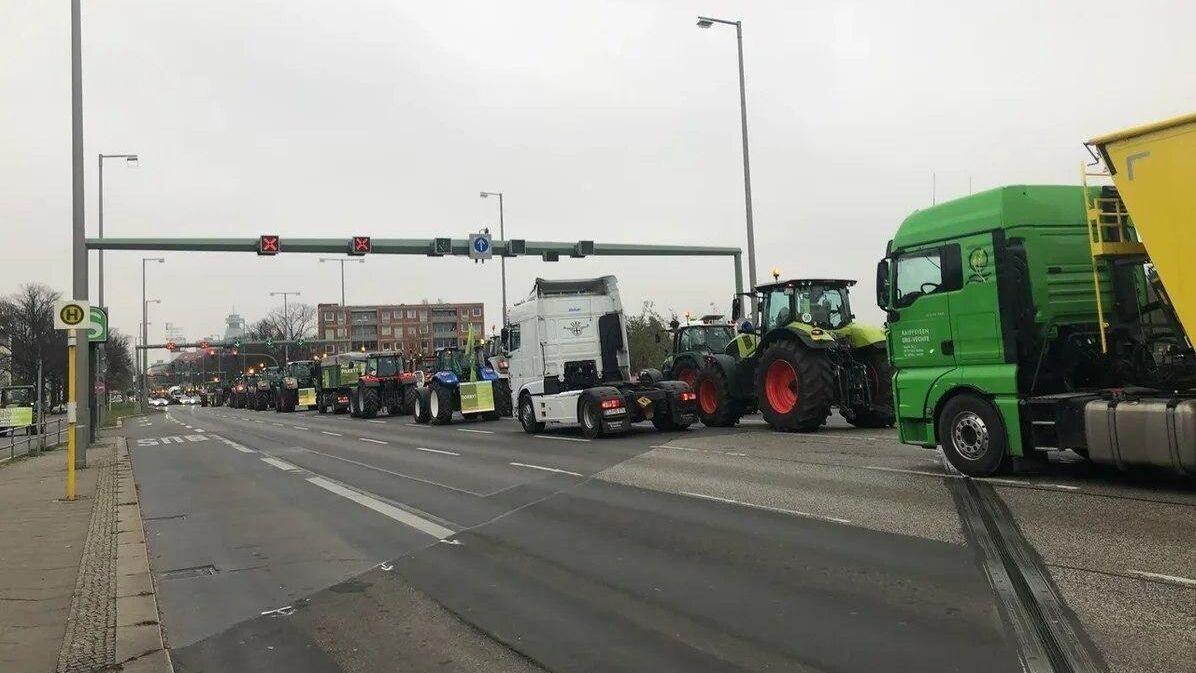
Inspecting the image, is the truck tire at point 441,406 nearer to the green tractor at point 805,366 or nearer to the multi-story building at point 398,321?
the green tractor at point 805,366

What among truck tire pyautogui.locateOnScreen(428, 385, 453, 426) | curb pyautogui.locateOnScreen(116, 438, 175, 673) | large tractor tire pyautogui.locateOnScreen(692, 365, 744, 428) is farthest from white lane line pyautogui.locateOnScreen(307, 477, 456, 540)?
truck tire pyautogui.locateOnScreen(428, 385, 453, 426)

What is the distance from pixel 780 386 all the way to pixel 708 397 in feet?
9.21

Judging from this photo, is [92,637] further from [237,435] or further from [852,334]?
[237,435]

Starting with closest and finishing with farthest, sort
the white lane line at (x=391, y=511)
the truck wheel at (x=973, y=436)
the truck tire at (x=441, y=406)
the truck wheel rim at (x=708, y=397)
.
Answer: the white lane line at (x=391, y=511) < the truck wheel at (x=973, y=436) < the truck wheel rim at (x=708, y=397) < the truck tire at (x=441, y=406)

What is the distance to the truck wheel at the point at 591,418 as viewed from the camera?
1797cm

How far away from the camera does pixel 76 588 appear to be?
6.80 m

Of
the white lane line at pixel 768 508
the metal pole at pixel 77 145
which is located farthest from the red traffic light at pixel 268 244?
the white lane line at pixel 768 508

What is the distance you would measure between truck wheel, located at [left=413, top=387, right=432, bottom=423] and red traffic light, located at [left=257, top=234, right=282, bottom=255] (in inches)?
292

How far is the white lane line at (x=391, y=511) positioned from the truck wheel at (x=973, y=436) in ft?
19.5

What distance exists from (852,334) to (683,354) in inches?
192

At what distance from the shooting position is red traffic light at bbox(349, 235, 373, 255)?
31.6m

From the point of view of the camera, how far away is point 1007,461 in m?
9.70

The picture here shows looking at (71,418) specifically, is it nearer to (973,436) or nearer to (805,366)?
(805,366)

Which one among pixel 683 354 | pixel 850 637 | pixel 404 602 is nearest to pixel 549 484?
pixel 404 602
